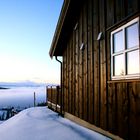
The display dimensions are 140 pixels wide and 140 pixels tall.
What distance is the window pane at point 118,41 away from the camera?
23.0 ft

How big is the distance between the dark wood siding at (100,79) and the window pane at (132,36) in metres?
0.25

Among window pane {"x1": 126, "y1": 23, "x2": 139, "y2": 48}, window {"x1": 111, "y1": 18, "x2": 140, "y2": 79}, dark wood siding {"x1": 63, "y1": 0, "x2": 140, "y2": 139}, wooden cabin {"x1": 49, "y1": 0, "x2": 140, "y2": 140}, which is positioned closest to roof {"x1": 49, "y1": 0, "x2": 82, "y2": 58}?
wooden cabin {"x1": 49, "y1": 0, "x2": 140, "y2": 140}

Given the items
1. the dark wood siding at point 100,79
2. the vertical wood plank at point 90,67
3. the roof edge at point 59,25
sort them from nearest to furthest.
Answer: the dark wood siding at point 100,79, the vertical wood plank at point 90,67, the roof edge at point 59,25

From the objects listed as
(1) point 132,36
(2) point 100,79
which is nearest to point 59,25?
(2) point 100,79

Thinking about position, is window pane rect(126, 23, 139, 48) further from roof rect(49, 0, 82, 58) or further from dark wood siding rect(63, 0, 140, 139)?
roof rect(49, 0, 82, 58)

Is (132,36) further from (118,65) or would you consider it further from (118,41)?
(118,65)

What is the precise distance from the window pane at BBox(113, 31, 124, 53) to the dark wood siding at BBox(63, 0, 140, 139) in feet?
0.82

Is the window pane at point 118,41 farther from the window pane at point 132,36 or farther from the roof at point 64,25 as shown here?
the roof at point 64,25

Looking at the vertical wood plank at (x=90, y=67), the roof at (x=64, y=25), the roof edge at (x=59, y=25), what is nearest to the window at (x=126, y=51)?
the vertical wood plank at (x=90, y=67)

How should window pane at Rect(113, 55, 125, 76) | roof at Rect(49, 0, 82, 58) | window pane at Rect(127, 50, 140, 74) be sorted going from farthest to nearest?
roof at Rect(49, 0, 82, 58)
window pane at Rect(113, 55, 125, 76)
window pane at Rect(127, 50, 140, 74)

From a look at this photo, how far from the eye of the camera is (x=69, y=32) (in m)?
13.0

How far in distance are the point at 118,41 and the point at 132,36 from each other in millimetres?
734

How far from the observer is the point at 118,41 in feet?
23.5

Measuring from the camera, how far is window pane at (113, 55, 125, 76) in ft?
22.8
